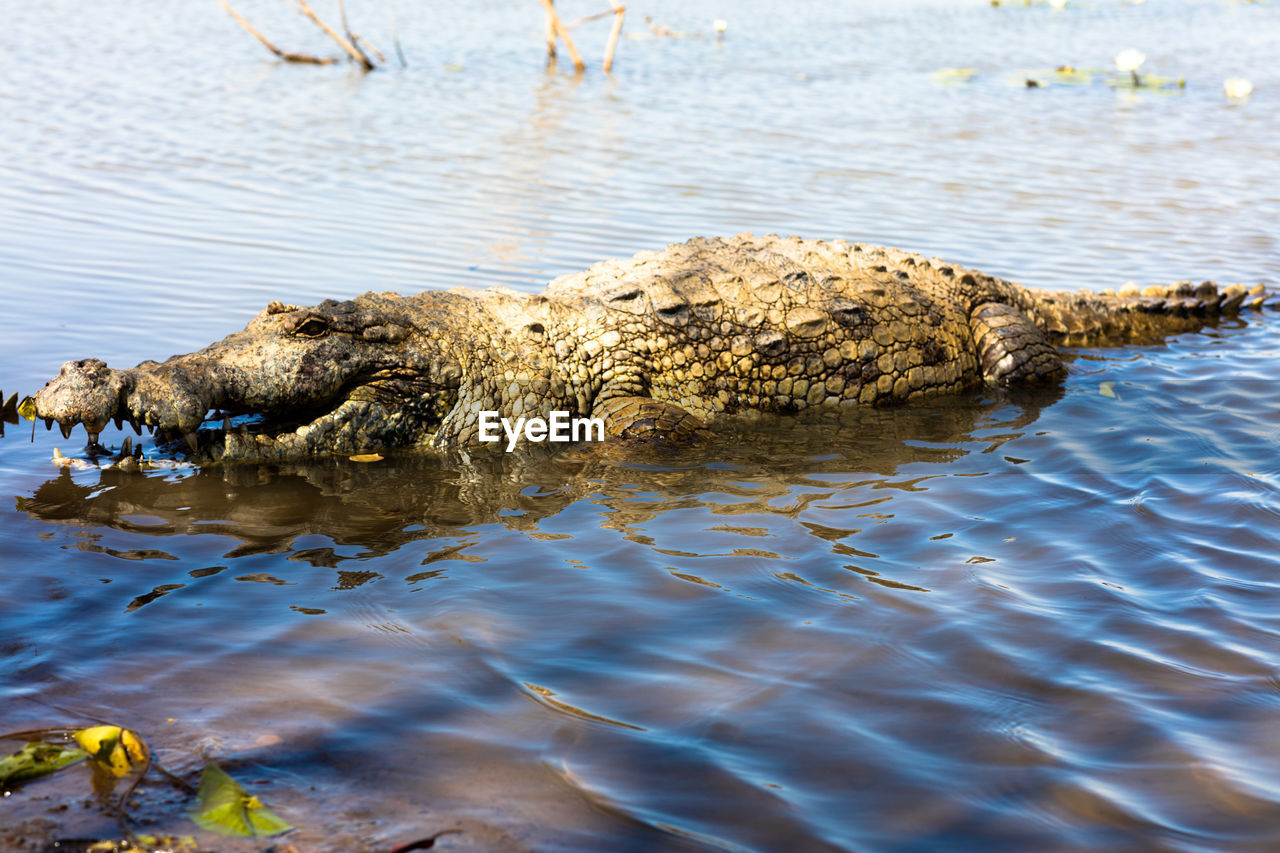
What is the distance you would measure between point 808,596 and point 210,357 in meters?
2.99

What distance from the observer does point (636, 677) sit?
135 inches

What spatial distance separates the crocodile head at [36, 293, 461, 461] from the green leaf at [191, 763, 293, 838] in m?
2.43

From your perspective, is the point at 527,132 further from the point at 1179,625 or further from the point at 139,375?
the point at 1179,625

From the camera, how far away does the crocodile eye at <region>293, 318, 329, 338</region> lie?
5.24 metres

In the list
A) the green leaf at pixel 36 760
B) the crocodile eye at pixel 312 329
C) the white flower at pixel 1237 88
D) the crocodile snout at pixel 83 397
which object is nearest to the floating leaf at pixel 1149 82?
the white flower at pixel 1237 88

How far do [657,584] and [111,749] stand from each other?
1.95 meters

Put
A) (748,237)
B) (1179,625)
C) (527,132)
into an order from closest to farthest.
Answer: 1. (1179,625)
2. (748,237)
3. (527,132)

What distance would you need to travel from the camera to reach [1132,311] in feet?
25.6

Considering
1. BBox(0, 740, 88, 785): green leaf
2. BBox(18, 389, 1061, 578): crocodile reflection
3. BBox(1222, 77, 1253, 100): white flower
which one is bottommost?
BBox(0, 740, 88, 785): green leaf

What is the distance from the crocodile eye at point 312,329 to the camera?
5242 millimetres

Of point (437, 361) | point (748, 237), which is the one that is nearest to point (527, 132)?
point (748, 237)

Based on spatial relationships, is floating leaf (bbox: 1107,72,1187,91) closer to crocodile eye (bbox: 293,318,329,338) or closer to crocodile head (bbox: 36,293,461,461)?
crocodile head (bbox: 36,293,461,461)

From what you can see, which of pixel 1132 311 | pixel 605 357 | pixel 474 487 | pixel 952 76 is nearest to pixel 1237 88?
pixel 952 76

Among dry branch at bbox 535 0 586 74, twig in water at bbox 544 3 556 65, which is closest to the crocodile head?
dry branch at bbox 535 0 586 74
